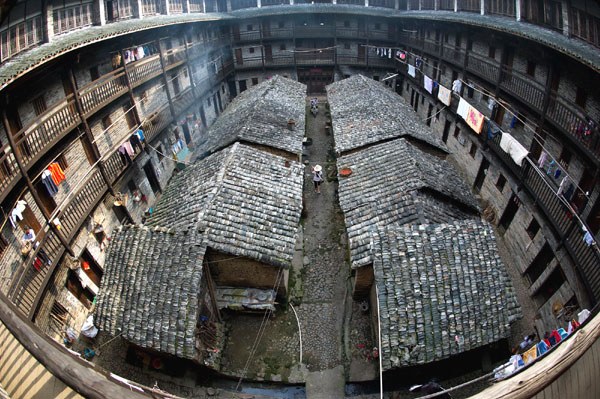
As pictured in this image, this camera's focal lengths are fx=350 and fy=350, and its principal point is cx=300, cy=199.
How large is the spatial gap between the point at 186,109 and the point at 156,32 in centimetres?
679

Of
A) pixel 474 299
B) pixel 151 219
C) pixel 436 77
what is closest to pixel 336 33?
pixel 436 77

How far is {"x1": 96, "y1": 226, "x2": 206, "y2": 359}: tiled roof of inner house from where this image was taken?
12.5m

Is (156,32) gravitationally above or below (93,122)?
above

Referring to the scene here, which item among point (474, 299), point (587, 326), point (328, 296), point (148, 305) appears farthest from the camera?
point (328, 296)

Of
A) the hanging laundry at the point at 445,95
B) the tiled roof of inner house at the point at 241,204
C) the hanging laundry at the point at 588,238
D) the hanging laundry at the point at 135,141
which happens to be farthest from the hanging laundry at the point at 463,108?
the hanging laundry at the point at 135,141

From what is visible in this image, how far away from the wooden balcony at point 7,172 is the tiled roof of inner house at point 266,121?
399 inches

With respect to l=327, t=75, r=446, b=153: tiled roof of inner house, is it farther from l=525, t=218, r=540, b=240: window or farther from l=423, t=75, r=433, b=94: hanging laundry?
l=525, t=218, r=540, b=240: window

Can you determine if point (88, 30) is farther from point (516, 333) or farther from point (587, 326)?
point (516, 333)

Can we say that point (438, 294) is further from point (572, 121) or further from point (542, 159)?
point (572, 121)

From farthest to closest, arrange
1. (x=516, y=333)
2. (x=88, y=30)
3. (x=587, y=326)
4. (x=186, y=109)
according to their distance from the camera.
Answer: (x=186, y=109) → (x=88, y=30) → (x=516, y=333) → (x=587, y=326)

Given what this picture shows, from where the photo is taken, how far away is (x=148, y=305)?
42.6 ft

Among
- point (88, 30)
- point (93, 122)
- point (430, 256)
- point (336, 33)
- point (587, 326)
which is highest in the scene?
point (336, 33)

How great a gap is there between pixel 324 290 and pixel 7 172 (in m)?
14.4

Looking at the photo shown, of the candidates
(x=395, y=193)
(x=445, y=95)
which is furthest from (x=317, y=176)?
(x=445, y=95)
